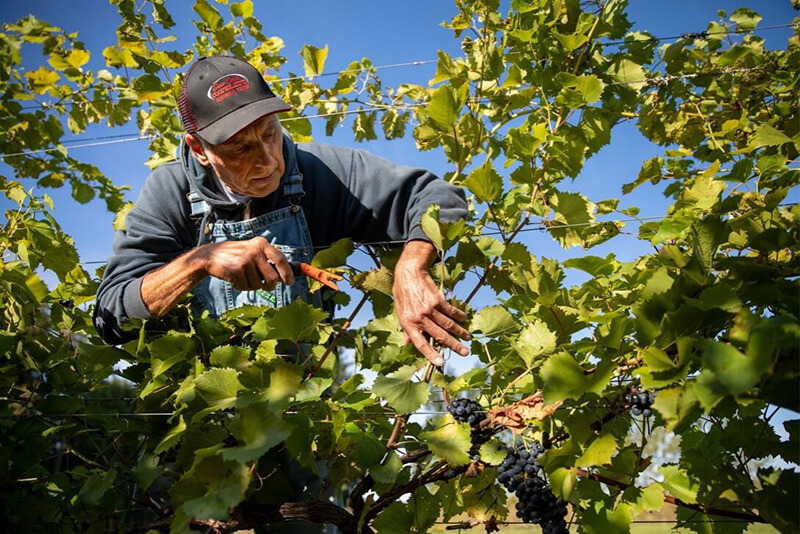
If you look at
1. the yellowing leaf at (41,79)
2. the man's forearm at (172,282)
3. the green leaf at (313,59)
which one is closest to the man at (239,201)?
the man's forearm at (172,282)

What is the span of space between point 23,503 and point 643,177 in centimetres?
199

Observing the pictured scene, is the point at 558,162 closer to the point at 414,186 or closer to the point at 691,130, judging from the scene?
the point at 414,186

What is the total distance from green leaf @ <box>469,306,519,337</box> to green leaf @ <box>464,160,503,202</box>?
0.26m

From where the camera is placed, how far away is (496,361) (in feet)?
4.01

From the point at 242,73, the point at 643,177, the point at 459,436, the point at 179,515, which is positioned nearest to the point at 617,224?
the point at 643,177

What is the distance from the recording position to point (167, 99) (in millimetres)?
2229

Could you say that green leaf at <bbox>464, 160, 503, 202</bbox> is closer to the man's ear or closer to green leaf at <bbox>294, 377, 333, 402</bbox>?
green leaf at <bbox>294, 377, 333, 402</bbox>

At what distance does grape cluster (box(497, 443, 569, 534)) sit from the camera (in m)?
1.11

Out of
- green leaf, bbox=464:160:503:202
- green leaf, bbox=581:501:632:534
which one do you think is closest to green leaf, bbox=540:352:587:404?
green leaf, bbox=581:501:632:534

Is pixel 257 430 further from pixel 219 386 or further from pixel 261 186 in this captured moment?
pixel 261 186

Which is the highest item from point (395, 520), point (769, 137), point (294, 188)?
point (769, 137)

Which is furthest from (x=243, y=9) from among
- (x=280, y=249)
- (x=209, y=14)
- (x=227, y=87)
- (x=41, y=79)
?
(x=280, y=249)

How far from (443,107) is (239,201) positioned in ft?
2.18

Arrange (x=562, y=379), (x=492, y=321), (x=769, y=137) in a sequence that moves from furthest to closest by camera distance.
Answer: (x=769, y=137) < (x=492, y=321) < (x=562, y=379)
